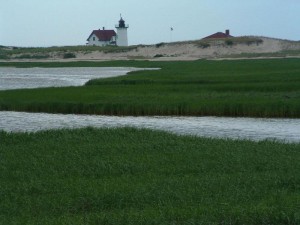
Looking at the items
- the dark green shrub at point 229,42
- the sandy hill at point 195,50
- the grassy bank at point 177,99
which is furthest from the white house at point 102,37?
the grassy bank at point 177,99

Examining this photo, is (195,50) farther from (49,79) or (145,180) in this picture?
(145,180)

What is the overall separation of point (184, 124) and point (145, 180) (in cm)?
1215

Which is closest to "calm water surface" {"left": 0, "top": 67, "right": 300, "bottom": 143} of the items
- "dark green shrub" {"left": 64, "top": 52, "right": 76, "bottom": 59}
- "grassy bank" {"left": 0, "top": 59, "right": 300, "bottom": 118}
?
"grassy bank" {"left": 0, "top": 59, "right": 300, "bottom": 118}

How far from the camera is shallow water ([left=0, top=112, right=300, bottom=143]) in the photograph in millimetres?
22359

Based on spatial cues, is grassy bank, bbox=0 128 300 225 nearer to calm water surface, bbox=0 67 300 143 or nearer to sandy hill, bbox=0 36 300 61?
calm water surface, bbox=0 67 300 143

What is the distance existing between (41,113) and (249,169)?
1755 cm

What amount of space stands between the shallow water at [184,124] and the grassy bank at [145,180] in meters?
4.07

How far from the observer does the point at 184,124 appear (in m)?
25.0

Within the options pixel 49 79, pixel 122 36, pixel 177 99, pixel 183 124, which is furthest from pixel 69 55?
pixel 183 124

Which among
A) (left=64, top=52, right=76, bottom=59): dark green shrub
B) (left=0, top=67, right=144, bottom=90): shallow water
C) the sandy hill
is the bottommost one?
(left=64, top=52, right=76, bottom=59): dark green shrub

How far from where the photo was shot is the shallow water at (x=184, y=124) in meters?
22.4

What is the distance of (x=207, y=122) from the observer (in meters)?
25.4

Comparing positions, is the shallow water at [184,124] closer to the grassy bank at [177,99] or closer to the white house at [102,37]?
the grassy bank at [177,99]

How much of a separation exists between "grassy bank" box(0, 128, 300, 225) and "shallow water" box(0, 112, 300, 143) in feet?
13.4
